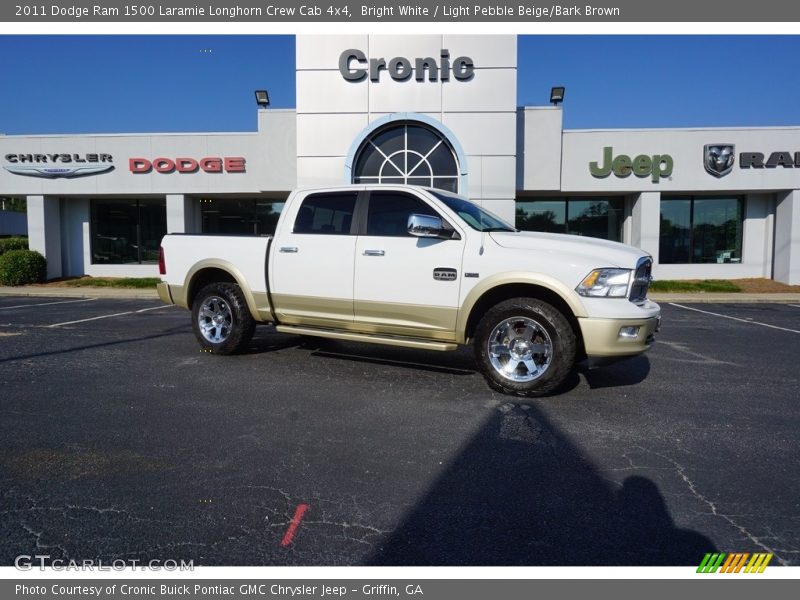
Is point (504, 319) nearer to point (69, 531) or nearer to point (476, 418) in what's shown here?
point (476, 418)

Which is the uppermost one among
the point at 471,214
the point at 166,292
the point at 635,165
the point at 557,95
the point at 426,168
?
the point at 557,95

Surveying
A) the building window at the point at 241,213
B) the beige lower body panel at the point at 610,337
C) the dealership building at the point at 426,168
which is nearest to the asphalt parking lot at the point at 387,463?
the beige lower body panel at the point at 610,337

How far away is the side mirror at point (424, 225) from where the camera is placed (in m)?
5.21

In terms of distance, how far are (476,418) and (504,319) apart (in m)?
1.12

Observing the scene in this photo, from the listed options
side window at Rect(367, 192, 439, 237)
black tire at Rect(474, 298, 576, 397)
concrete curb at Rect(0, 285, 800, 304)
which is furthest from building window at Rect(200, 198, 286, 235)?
black tire at Rect(474, 298, 576, 397)

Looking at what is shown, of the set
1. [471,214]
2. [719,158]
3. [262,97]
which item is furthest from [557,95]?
[471,214]

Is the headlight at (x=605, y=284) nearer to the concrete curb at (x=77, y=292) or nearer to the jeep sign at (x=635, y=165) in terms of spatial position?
the concrete curb at (x=77, y=292)

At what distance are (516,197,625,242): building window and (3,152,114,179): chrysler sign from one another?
1656 centimetres

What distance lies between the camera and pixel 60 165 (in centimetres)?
2119

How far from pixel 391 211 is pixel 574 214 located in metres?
17.1

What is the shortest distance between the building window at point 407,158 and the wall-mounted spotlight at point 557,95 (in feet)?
18.2

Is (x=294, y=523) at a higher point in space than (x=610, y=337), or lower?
lower

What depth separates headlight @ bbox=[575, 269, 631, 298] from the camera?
4934 millimetres

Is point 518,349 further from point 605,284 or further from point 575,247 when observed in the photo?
point 575,247
